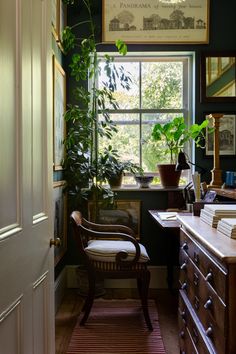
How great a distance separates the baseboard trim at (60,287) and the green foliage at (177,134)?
1.47 m

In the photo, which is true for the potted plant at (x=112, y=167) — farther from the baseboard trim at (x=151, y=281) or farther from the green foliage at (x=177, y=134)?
the baseboard trim at (x=151, y=281)

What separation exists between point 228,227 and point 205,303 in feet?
1.03

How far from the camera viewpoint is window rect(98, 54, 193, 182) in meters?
3.66

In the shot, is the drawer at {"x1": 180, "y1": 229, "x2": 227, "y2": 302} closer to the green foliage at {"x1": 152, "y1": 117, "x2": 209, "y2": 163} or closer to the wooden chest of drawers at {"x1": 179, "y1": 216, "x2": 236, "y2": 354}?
the wooden chest of drawers at {"x1": 179, "y1": 216, "x2": 236, "y2": 354}

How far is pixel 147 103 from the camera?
12.1ft

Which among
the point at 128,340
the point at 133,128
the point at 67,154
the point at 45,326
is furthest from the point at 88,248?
the point at 133,128

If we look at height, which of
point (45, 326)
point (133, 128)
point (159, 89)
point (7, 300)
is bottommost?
point (45, 326)

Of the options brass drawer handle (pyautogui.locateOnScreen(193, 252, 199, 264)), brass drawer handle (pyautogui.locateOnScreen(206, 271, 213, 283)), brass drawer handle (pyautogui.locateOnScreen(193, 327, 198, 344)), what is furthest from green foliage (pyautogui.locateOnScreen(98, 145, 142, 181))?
brass drawer handle (pyautogui.locateOnScreen(206, 271, 213, 283))

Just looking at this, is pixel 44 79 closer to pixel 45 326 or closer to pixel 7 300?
pixel 7 300

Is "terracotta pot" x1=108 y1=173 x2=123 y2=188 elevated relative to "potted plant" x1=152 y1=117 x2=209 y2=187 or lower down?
lower down

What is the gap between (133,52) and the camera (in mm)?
3525

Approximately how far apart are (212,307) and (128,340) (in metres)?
1.32

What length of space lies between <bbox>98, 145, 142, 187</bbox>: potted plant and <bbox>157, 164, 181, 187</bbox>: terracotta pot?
0.21 metres

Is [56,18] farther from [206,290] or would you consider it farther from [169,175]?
[206,290]
